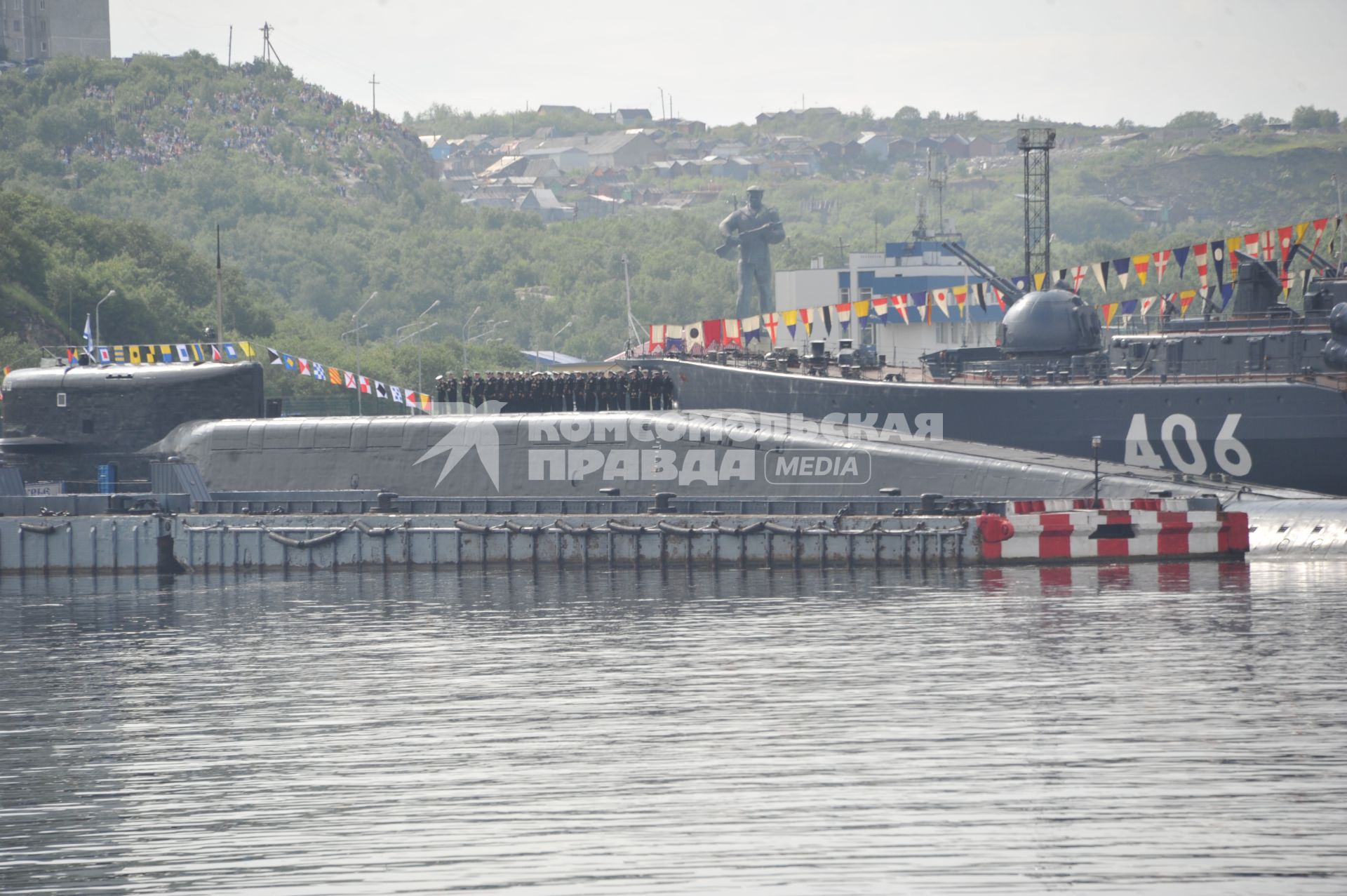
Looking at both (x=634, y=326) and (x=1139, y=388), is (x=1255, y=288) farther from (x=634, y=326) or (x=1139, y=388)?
(x=634, y=326)

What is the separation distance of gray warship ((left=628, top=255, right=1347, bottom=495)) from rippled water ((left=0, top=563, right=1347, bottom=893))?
6.65 metres

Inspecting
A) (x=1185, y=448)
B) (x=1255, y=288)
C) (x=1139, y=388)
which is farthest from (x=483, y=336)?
(x=1185, y=448)

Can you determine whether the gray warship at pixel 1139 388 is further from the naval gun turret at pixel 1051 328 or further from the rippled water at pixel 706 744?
the rippled water at pixel 706 744

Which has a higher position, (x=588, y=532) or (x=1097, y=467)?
(x=1097, y=467)

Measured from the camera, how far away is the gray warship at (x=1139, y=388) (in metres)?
42.7

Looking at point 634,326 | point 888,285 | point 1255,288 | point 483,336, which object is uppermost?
point 888,285

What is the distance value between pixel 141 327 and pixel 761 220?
40.1 metres

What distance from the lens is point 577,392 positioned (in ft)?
172

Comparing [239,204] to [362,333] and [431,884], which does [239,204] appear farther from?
[431,884]

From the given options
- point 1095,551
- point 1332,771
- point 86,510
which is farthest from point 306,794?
point 86,510

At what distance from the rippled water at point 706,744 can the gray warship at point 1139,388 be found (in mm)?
6650

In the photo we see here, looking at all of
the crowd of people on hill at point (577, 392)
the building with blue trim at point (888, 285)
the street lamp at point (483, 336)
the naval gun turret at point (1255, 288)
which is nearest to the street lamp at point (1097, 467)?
the naval gun turret at point (1255, 288)

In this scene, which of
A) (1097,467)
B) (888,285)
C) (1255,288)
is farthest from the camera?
(888,285)

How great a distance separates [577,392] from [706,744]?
99.7ft
